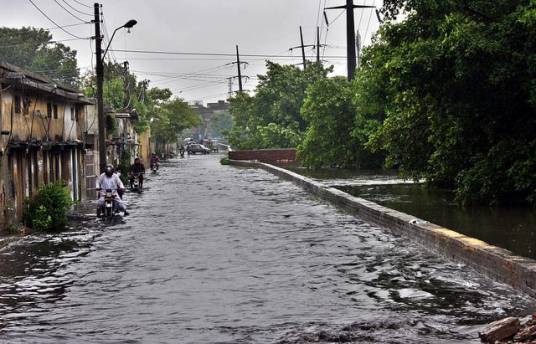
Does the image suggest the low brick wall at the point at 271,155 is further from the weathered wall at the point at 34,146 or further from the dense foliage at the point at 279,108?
the weathered wall at the point at 34,146

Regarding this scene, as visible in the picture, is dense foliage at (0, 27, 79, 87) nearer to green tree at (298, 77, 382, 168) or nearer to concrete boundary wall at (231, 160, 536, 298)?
green tree at (298, 77, 382, 168)

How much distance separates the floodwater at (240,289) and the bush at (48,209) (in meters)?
0.49

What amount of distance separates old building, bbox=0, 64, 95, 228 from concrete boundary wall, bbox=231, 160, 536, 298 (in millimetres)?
8675

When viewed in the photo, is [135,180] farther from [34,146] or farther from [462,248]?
[462,248]

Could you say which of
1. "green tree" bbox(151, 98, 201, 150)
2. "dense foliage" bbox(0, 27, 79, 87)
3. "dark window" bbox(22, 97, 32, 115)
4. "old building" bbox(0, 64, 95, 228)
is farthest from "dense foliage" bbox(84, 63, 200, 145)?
"dark window" bbox(22, 97, 32, 115)

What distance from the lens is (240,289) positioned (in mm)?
11062

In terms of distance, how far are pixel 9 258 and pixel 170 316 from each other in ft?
21.5

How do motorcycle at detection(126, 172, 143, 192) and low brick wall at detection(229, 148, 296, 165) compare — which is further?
low brick wall at detection(229, 148, 296, 165)

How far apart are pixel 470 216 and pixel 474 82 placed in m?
3.22

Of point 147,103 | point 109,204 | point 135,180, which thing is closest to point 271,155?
point 147,103

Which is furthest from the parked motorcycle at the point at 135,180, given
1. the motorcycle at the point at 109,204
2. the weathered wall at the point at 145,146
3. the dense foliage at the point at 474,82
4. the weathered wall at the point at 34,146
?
the weathered wall at the point at 145,146

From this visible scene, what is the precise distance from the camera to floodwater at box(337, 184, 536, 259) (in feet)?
47.2

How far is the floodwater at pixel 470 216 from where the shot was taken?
14.4 metres

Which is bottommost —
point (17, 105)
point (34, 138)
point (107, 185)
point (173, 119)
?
point (107, 185)
